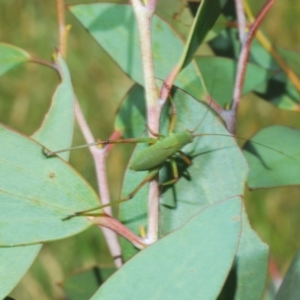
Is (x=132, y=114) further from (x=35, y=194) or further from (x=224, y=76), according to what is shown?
(x=35, y=194)

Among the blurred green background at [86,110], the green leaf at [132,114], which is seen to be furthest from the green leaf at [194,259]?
the blurred green background at [86,110]

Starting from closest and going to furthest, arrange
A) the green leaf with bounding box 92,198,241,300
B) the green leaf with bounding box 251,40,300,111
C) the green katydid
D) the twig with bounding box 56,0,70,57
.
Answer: the green leaf with bounding box 92,198,241,300
the green katydid
the twig with bounding box 56,0,70,57
the green leaf with bounding box 251,40,300,111

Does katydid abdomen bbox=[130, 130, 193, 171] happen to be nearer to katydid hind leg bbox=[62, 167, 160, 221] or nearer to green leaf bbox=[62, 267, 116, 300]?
katydid hind leg bbox=[62, 167, 160, 221]

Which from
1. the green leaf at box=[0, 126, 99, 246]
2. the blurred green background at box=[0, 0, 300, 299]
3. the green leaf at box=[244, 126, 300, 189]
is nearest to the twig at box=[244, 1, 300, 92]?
the green leaf at box=[244, 126, 300, 189]

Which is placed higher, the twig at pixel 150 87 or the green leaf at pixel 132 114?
the twig at pixel 150 87

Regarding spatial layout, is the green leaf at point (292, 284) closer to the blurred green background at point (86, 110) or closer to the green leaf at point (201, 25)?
the green leaf at point (201, 25)

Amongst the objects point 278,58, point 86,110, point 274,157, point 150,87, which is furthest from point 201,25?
point 86,110
